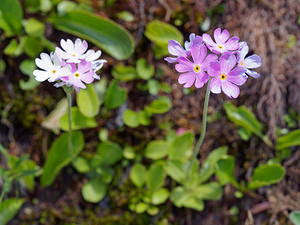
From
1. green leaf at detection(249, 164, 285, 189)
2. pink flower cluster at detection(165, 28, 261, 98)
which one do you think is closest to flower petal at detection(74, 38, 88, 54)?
pink flower cluster at detection(165, 28, 261, 98)

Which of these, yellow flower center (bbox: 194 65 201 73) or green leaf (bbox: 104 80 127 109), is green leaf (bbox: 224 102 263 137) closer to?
green leaf (bbox: 104 80 127 109)

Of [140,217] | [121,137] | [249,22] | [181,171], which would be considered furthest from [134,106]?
[249,22]

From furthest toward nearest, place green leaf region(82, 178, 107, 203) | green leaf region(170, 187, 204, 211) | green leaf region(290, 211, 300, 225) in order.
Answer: green leaf region(82, 178, 107, 203) → green leaf region(170, 187, 204, 211) → green leaf region(290, 211, 300, 225)

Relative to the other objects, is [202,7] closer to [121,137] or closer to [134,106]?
[134,106]

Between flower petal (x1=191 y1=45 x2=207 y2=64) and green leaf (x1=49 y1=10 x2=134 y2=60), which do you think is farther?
green leaf (x1=49 y1=10 x2=134 y2=60)

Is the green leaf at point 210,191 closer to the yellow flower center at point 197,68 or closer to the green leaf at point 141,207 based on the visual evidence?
the green leaf at point 141,207

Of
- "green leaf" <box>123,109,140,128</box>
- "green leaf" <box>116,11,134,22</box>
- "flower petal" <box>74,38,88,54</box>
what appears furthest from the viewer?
"green leaf" <box>116,11,134,22</box>

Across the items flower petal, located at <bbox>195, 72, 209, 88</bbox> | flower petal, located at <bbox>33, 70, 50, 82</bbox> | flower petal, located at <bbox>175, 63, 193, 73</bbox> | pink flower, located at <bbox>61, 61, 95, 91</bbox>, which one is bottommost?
flower petal, located at <bbox>33, 70, 50, 82</bbox>
